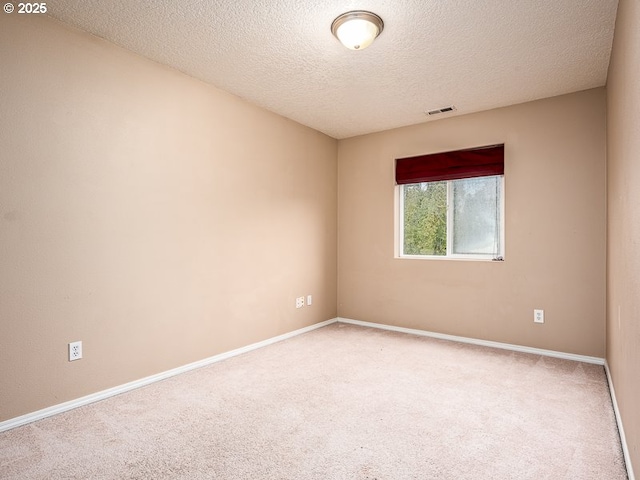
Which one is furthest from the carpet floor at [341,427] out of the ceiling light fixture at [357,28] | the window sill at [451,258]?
the ceiling light fixture at [357,28]

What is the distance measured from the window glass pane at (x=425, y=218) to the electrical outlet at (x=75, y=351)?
3.36m

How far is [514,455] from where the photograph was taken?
184cm

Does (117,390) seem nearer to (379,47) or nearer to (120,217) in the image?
(120,217)

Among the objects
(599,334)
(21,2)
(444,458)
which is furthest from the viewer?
(599,334)

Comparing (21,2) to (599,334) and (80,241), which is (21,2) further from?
(599,334)

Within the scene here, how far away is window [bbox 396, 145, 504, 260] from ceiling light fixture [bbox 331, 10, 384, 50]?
6.62 ft

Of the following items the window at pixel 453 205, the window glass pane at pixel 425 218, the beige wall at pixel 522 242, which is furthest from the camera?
the window glass pane at pixel 425 218

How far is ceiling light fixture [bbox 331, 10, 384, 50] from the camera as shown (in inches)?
87.6

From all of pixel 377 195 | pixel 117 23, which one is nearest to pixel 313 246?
pixel 377 195

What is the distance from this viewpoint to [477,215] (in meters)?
3.98

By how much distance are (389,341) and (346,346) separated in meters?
0.50

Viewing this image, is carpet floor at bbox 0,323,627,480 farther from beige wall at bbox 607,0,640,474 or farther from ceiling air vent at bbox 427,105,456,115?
ceiling air vent at bbox 427,105,456,115

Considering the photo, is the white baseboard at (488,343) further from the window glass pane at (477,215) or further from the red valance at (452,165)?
the red valance at (452,165)

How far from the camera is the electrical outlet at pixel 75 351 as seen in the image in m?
2.36
